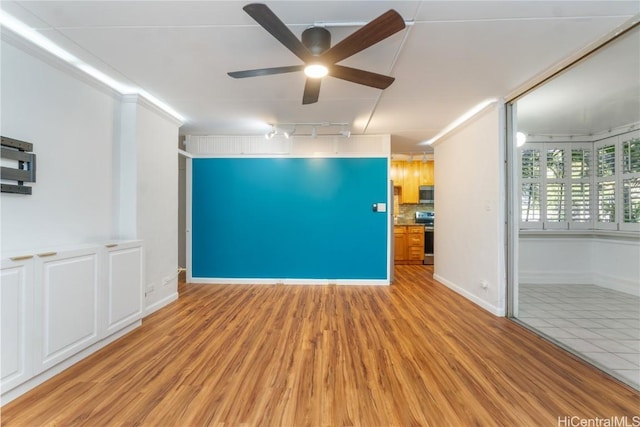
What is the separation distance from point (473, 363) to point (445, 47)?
256 centimetres

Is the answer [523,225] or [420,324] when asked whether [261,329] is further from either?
[523,225]

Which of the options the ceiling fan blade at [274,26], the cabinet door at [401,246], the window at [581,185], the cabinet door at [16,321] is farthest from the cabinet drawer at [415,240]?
the cabinet door at [16,321]

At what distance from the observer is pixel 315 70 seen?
6.36ft

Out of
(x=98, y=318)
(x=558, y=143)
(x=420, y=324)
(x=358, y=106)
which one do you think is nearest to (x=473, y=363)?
(x=420, y=324)

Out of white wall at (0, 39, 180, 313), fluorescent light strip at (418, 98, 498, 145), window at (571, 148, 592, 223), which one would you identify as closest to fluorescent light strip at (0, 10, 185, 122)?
white wall at (0, 39, 180, 313)

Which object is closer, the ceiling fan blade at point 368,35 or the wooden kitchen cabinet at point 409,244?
the ceiling fan blade at point 368,35

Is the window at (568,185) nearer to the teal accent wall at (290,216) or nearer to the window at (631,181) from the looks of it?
the window at (631,181)

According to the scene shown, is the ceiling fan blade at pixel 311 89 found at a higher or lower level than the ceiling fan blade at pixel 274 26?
lower

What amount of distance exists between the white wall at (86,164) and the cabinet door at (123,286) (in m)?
0.32

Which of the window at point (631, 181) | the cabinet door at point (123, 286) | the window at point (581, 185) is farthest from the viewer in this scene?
the window at point (581, 185)

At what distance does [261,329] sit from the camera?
273cm

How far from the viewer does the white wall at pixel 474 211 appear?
10.2ft

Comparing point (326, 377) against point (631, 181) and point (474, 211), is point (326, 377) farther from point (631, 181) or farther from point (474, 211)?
point (631, 181)

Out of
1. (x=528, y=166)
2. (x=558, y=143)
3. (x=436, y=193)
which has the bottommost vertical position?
(x=436, y=193)
